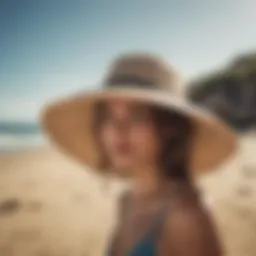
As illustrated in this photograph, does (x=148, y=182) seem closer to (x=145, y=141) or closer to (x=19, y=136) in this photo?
(x=145, y=141)

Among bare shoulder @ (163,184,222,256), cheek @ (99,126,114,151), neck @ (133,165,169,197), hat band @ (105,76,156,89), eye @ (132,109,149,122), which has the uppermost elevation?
hat band @ (105,76,156,89)

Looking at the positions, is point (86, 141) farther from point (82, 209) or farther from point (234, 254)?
point (234, 254)

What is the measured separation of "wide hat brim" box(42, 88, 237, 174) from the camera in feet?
4.25

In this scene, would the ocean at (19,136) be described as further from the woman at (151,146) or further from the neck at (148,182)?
the neck at (148,182)

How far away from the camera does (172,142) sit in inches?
52.4

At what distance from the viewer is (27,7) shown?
1523 millimetres

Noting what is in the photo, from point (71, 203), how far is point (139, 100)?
1.12ft

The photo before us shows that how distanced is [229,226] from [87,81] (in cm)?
52

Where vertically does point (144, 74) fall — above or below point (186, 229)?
above

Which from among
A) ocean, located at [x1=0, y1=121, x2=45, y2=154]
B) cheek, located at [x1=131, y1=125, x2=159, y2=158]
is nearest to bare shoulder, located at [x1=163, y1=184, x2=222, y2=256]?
cheek, located at [x1=131, y1=125, x2=159, y2=158]

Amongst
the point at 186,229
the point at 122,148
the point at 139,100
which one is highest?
the point at 139,100

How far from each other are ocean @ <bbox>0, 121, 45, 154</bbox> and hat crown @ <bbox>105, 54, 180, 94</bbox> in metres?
0.24

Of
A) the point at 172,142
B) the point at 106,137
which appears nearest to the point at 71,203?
the point at 106,137

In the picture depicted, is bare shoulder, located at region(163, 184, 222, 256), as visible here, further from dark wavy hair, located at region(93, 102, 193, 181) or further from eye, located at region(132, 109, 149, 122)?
eye, located at region(132, 109, 149, 122)
